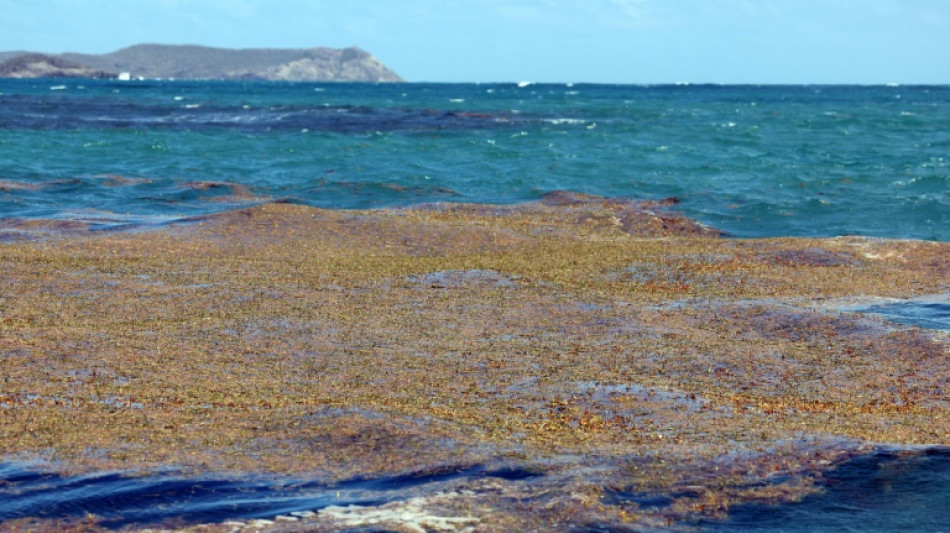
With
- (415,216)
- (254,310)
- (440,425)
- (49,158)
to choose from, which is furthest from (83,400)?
(49,158)

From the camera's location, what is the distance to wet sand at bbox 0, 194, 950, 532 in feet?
22.7

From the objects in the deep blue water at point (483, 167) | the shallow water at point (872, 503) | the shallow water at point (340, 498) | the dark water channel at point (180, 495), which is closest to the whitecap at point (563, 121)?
the deep blue water at point (483, 167)

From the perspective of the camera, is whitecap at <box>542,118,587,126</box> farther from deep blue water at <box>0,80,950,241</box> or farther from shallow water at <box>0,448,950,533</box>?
shallow water at <box>0,448,950,533</box>

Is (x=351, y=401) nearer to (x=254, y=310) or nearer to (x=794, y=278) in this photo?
(x=254, y=310)

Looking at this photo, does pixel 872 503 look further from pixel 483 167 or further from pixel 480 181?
pixel 483 167

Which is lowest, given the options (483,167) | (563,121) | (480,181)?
(480,181)

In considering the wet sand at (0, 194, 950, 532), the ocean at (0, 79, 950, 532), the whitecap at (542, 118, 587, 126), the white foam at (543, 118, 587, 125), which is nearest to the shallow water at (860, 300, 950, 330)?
the ocean at (0, 79, 950, 532)

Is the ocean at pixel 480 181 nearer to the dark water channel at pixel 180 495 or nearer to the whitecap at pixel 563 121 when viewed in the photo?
the dark water channel at pixel 180 495

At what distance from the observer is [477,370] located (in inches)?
378

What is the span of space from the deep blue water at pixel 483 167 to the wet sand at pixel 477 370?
6.59 meters

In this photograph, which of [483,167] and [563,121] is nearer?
[483,167]

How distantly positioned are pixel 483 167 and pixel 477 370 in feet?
72.6

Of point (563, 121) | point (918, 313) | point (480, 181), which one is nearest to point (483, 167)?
point (480, 181)

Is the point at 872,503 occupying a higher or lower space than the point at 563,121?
lower
